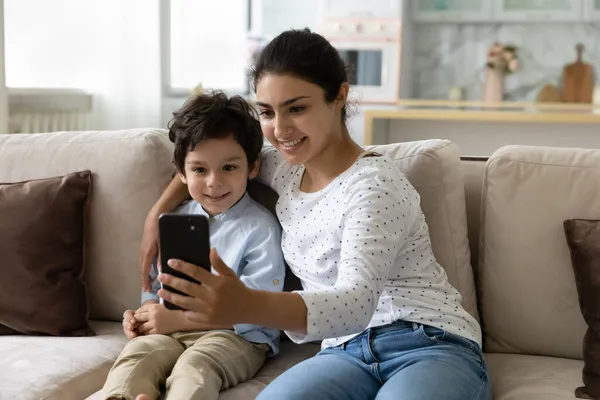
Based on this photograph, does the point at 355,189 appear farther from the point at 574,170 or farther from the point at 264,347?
the point at 574,170

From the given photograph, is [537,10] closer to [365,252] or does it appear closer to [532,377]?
[532,377]

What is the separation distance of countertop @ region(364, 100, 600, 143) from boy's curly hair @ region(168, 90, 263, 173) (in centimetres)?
299

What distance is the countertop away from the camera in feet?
15.1

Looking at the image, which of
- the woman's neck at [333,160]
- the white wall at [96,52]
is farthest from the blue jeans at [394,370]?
the white wall at [96,52]

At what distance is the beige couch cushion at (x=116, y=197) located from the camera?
203 centimetres

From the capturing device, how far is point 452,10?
5.44 meters

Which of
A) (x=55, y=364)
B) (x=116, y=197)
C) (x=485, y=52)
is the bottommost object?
(x=55, y=364)

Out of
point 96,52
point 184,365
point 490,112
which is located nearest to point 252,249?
point 184,365

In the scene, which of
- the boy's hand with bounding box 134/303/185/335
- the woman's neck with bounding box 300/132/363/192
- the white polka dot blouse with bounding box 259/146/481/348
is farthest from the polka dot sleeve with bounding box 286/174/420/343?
the boy's hand with bounding box 134/303/185/335

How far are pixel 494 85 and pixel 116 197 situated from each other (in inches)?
156

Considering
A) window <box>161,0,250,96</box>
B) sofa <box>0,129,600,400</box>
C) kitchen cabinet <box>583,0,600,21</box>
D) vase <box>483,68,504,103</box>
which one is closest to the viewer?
sofa <box>0,129,600,400</box>

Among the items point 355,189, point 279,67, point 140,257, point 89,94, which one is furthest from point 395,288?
point 89,94

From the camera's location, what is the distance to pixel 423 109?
16.2 ft

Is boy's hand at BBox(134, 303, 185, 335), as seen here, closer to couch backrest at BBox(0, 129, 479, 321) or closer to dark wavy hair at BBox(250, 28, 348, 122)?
couch backrest at BBox(0, 129, 479, 321)
